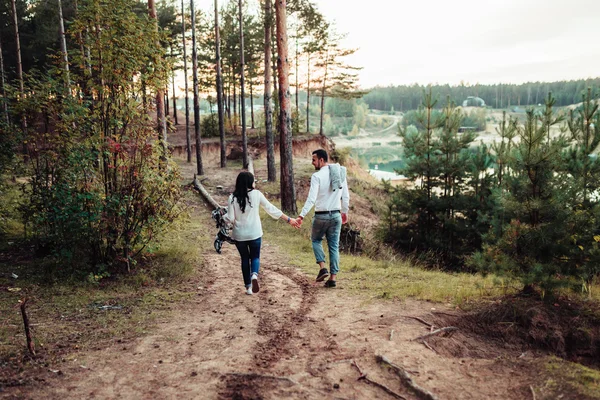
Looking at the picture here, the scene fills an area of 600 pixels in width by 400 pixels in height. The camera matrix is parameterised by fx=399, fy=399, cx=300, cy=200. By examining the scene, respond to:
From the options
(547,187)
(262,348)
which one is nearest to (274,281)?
(262,348)

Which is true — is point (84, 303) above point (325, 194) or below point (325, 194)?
below

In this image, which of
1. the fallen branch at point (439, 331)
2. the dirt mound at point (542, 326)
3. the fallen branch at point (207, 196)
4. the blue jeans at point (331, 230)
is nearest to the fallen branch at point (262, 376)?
the fallen branch at point (439, 331)

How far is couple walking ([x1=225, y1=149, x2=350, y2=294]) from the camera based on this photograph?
21.0 feet

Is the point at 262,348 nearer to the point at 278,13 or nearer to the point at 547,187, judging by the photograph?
the point at 547,187

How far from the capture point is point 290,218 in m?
6.70

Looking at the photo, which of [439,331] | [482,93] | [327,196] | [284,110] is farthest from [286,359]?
[482,93]

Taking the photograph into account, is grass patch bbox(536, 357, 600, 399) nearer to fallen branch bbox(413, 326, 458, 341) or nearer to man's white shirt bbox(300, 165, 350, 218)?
fallen branch bbox(413, 326, 458, 341)

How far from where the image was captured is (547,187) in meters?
5.95

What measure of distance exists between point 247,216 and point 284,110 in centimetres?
787

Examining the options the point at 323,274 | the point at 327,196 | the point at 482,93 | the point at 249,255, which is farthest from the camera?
the point at 482,93

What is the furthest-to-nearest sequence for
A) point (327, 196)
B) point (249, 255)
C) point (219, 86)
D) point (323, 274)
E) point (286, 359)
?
1. point (219, 86)
2. point (323, 274)
3. point (327, 196)
4. point (249, 255)
5. point (286, 359)

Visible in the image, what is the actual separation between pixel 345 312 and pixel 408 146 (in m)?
9.29

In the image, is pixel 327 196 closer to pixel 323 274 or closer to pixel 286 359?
pixel 323 274

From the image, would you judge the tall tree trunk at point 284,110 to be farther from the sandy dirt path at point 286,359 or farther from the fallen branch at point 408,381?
the fallen branch at point 408,381
